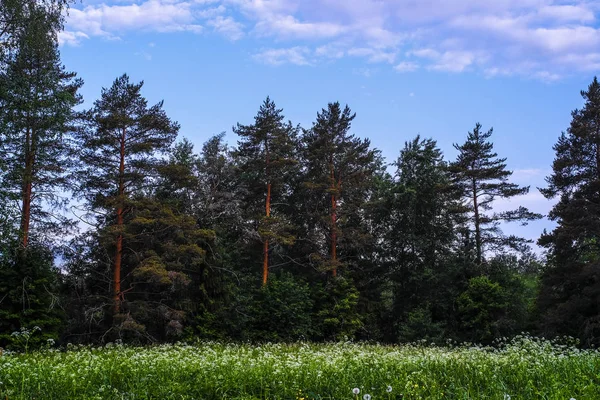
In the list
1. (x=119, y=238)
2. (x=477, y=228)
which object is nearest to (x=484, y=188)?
(x=477, y=228)

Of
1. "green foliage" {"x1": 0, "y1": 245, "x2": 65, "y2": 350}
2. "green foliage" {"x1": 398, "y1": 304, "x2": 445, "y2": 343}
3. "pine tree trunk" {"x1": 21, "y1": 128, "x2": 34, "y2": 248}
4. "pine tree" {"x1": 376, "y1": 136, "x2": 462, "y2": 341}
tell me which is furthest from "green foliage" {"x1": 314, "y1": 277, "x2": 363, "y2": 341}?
"pine tree trunk" {"x1": 21, "y1": 128, "x2": 34, "y2": 248}

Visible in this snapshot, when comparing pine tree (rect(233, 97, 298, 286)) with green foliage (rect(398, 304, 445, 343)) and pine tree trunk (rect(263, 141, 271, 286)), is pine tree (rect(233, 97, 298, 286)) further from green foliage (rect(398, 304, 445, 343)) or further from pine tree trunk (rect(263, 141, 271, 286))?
green foliage (rect(398, 304, 445, 343))

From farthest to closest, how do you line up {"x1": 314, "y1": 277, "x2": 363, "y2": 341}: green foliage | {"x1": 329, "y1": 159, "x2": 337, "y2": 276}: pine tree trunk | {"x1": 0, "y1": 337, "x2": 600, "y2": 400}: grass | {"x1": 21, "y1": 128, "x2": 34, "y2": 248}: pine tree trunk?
{"x1": 329, "y1": 159, "x2": 337, "y2": 276}: pine tree trunk → {"x1": 314, "y1": 277, "x2": 363, "y2": 341}: green foliage → {"x1": 21, "y1": 128, "x2": 34, "y2": 248}: pine tree trunk → {"x1": 0, "y1": 337, "x2": 600, "y2": 400}: grass

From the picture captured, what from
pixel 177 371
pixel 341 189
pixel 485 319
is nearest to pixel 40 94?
pixel 177 371

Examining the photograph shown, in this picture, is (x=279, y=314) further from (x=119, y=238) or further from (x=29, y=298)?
(x=29, y=298)

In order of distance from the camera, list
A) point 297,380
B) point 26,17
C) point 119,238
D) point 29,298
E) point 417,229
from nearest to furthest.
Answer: point 297,380
point 26,17
point 29,298
point 119,238
point 417,229

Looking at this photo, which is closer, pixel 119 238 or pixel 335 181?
pixel 119 238

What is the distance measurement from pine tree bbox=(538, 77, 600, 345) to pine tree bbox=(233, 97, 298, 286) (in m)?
12.9

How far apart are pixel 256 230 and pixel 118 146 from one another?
30.1 feet

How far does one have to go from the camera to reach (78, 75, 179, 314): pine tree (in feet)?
70.1

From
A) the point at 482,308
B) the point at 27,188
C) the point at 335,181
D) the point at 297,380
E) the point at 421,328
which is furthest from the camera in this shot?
the point at 335,181

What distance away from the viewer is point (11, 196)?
1466 centimetres

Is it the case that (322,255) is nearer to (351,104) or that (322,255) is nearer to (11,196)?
(351,104)

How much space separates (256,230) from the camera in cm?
2786
